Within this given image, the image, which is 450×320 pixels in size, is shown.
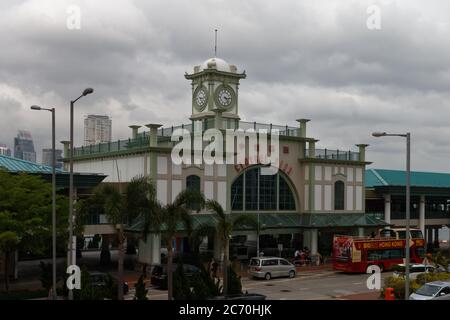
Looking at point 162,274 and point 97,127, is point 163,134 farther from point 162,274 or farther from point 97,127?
point 97,127

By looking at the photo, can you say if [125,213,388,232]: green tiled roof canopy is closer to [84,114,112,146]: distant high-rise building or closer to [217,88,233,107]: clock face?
[217,88,233,107]: clock face

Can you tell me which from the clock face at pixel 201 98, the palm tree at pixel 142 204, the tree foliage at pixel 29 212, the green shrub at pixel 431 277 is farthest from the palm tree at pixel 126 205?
the clock face at pixel 201 98

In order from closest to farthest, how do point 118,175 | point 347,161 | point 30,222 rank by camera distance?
1. point 30,222
2. point 118,175
3. point 347,161

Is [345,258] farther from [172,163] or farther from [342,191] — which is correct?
[172,163]

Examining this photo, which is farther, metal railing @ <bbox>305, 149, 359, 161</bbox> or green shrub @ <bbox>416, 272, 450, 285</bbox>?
metal railing @ <bbox>305, 149, 359, 161</bbox>

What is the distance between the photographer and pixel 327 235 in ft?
193

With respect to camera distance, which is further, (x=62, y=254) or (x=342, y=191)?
(x=342, y=191)

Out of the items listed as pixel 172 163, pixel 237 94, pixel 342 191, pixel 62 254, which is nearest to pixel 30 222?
pixel 172 163

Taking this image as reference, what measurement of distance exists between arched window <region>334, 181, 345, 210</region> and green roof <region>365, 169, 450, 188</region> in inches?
287

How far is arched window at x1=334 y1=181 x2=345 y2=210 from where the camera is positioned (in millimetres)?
54500

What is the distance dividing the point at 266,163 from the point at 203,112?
784 centimetres

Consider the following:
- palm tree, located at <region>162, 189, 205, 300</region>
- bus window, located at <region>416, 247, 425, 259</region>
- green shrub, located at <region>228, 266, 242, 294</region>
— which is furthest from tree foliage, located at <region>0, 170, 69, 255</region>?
bus window, located at <region>416, 247, 425, 259</region>

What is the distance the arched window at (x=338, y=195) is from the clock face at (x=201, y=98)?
47.6 ft
